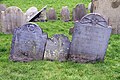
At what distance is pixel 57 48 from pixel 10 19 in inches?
112

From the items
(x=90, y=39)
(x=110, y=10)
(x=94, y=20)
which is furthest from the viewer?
(x=110, y=10)

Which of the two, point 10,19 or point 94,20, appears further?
point 10,19

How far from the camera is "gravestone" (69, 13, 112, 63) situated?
230 inches

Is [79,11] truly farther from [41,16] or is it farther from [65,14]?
[41,16]

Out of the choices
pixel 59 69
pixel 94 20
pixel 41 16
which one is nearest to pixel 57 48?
pixel 59 69

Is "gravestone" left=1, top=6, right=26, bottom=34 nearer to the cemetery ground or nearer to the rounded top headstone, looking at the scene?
the cemetery ground

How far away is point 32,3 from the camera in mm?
14844

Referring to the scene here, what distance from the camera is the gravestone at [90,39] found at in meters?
5.84

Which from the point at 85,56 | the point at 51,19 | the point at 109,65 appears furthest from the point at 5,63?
the point at 51,19

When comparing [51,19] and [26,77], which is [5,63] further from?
[51,19]

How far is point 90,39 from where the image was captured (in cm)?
595

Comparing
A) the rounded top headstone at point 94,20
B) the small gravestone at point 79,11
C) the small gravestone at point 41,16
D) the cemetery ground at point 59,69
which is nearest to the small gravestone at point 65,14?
the small gravestone at point 79,11

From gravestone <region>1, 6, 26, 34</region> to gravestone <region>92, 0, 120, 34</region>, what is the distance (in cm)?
217

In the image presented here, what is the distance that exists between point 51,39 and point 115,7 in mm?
3044
